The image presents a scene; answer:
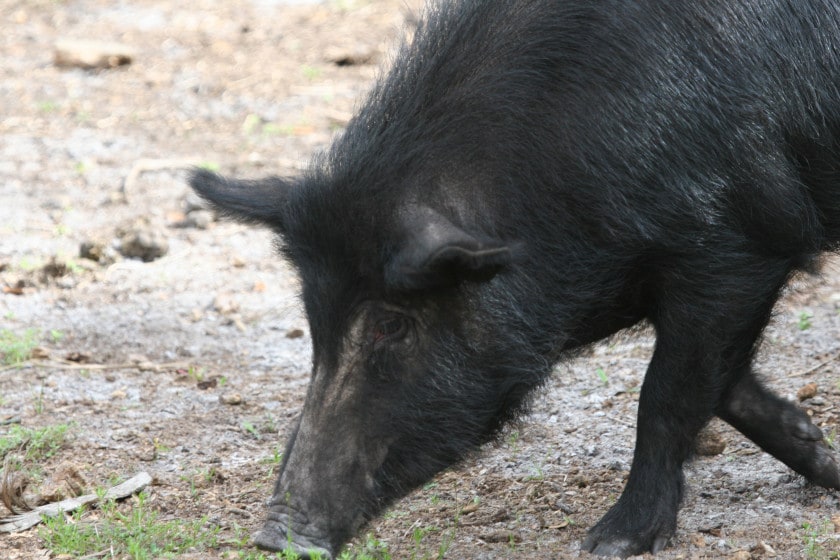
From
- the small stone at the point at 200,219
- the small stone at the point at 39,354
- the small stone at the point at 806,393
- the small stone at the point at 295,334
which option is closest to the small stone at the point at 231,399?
the small stone at the point at 295,334

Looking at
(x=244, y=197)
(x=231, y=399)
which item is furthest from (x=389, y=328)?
(x=231, y=399)

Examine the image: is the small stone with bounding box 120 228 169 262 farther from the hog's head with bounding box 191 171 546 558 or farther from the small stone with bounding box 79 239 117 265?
the hog's head with bounding box 191 171 546 558

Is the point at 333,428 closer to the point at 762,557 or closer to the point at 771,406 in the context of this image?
the point at 762,557

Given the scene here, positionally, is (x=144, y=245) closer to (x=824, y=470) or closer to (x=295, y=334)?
(x=295, y=334)

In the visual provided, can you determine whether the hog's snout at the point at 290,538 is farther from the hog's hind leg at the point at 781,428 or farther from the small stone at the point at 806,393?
the small stone at the point at 806,393

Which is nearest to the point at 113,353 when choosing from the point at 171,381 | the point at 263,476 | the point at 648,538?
the point at 171,381

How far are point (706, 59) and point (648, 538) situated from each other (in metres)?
1.86

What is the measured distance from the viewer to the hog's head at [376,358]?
4.32 metres

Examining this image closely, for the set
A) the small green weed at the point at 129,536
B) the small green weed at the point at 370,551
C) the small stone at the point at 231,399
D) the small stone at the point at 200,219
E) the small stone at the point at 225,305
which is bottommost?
the small green weed at the point at 129,536

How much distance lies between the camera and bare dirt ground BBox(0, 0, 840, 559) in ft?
16.7

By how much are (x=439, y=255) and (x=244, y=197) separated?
1097 millimetres

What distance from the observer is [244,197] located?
480 centimetres

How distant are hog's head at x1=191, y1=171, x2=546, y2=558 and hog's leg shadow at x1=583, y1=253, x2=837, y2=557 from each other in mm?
572

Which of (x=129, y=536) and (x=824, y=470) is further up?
(x=824, y=470)
